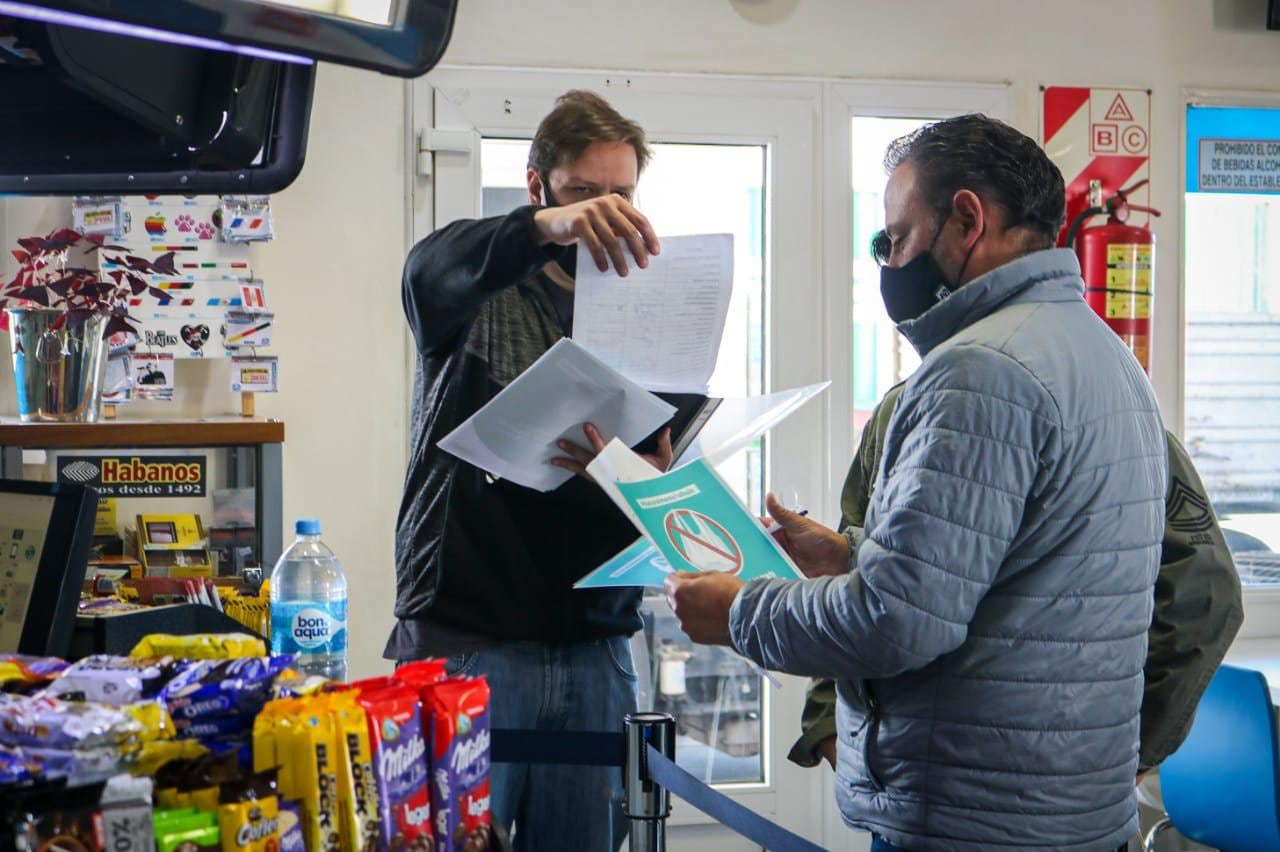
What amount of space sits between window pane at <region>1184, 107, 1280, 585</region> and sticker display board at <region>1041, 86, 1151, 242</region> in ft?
0.75

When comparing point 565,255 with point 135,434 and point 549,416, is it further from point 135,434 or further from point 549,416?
point 135,434

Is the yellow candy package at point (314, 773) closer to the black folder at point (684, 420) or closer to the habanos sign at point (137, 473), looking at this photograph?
the black folder at point (684, 420)

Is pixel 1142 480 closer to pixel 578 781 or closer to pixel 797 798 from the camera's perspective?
pixel 578 781

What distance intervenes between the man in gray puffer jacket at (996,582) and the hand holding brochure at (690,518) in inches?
1.5

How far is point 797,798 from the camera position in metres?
3.39

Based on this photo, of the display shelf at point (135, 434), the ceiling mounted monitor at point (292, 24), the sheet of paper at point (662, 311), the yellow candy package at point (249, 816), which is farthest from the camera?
the display shelf at point (135, 434)

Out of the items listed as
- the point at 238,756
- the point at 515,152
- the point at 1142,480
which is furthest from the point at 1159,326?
the point at 238,756

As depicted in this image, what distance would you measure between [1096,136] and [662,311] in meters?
2.30

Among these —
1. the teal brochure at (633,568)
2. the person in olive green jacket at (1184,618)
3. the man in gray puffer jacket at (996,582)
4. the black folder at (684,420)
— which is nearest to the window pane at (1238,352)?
the person in olive green jacket at (1184,618)

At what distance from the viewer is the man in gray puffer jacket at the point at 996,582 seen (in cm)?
126

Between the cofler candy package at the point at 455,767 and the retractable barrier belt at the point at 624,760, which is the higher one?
the cofler candy package at the point at 455,767

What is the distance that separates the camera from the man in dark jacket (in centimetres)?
174

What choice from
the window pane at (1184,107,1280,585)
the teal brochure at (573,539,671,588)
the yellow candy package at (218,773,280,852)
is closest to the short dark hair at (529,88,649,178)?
the teal brochure at (573,539,671,588)

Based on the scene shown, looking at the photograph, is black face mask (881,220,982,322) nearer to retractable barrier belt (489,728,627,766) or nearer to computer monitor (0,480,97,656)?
retractable barrier belt (489,728,627,766)
